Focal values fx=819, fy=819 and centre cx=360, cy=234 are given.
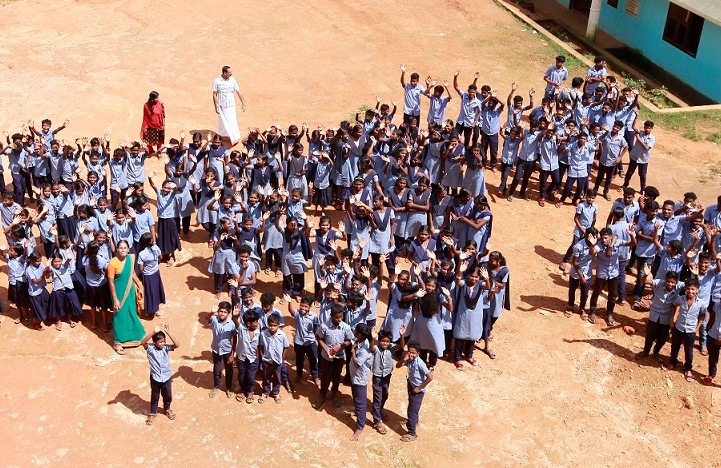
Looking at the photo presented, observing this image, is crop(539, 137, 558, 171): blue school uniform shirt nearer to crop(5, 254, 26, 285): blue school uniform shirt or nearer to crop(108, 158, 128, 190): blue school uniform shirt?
crop(108, 158, 128, 190): blue school uniform shirt

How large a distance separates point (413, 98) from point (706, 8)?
8076 mm

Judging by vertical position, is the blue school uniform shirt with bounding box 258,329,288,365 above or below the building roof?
below

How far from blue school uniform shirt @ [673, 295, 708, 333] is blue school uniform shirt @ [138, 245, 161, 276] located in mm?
6648

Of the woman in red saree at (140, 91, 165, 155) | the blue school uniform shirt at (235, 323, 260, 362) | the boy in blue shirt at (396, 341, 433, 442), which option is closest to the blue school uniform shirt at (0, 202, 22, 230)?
the woman in red saree at (140, 91, 165, 155)

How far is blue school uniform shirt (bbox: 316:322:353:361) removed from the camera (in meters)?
9.23

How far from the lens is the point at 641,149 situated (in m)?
14.7

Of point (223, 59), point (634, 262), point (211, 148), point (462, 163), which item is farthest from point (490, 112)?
point (223, 59)

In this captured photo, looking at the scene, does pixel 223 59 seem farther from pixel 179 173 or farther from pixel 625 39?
pixel 625 39

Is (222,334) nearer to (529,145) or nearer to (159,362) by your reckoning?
(159,362)

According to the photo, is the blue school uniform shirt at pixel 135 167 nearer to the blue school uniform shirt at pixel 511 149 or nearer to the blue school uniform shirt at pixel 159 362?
the blue school uniform shirt at pixel 159 362

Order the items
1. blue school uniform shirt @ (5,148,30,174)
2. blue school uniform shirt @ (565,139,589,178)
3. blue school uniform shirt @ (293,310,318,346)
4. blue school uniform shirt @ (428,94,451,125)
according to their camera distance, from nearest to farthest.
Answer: blue school uniform shirt @ (293,310,318,346)
blue school uniform shirt @ (5,148,30,174)
blue school uniform shirt @ (565,139,589,178)
blue school uniform shirt @ (428,94,451,125)

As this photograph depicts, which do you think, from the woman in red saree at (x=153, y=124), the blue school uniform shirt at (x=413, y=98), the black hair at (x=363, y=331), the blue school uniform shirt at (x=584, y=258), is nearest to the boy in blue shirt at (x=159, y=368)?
the black hair at (x=363, y=331)

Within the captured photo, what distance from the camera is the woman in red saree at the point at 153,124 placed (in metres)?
15.1

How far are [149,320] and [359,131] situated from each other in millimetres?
4542
